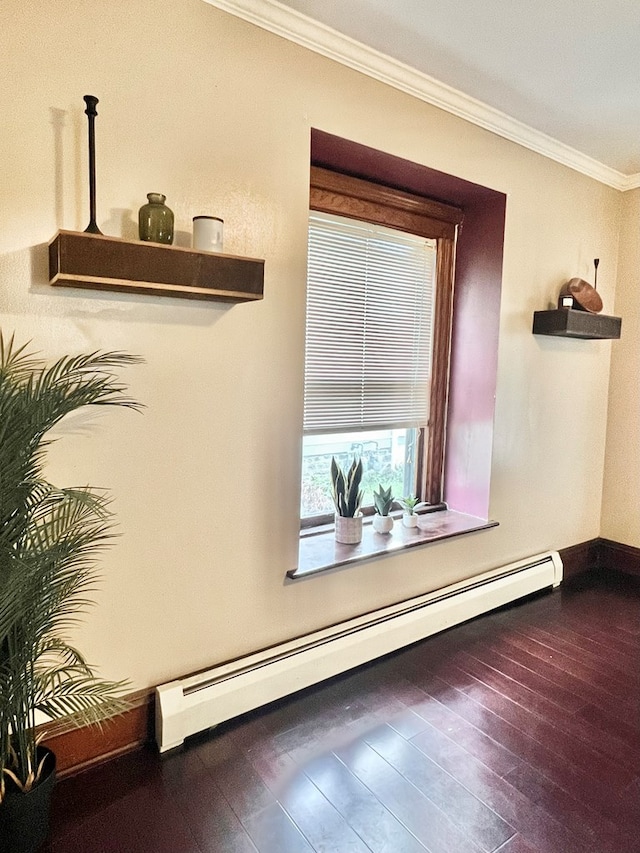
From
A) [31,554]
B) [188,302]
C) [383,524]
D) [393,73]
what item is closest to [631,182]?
[393,73]

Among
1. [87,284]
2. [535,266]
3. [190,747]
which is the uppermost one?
[535,266]

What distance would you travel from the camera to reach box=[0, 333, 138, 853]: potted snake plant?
1.19 metres

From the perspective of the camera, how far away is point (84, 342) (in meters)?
1.63

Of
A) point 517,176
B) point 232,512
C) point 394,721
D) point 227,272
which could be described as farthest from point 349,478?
point 517,176

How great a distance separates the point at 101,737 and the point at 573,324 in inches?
111

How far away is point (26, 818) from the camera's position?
52.9 inches

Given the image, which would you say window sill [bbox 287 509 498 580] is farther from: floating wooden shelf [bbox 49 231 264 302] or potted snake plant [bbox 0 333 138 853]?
floating wooden shelf [bbox 49 231 264 302]

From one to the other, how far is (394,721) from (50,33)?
8.08ft

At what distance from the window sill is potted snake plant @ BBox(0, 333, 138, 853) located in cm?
92

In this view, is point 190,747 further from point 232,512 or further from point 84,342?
point 84,342

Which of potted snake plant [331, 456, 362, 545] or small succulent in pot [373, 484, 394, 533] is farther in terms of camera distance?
small succulent in pot [373, 484, 394, 533]

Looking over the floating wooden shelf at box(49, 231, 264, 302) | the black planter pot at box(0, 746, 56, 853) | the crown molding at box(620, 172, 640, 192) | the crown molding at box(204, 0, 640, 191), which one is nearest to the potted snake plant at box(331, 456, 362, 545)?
the floating wooden shelf at box(49, 231, 264, 302)

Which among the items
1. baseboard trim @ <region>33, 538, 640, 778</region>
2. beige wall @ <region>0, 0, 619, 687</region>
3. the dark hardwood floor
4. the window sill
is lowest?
the dark hardwood floor

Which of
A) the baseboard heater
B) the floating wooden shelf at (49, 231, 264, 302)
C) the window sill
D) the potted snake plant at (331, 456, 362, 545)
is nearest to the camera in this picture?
the floating wooden shelf at (49, 231, 264, 302)
